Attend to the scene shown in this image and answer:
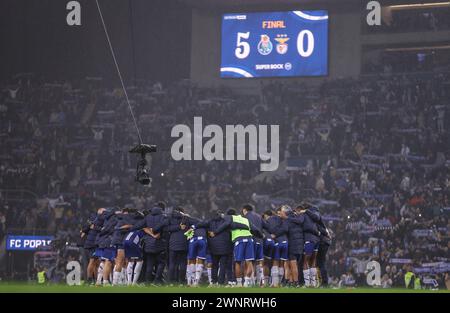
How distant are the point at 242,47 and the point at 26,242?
1270cm

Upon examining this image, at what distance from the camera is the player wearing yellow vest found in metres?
20.9

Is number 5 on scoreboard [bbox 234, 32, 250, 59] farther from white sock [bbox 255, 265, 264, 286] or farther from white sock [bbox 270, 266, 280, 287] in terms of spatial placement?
white sock [bbox 270, 266, 280, 287]

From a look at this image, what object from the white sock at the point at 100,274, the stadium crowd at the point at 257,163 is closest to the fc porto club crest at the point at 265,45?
the stadium crowd at the point at 257,163

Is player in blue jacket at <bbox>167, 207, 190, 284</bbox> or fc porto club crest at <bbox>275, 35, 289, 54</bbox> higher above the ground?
fc porto club crest at <bbox>275, 35, 289, 54</bbox>

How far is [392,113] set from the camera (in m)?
38.7

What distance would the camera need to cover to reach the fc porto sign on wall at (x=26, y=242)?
32375 millimetres

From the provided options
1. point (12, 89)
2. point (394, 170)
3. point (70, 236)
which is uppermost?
point (12, 89)

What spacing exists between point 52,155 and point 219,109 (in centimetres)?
705

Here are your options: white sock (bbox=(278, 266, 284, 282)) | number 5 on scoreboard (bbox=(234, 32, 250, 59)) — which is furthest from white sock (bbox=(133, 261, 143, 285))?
number 5 on scoreboard (bbox=(234, 32, 250, 59))

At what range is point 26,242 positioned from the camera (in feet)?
107

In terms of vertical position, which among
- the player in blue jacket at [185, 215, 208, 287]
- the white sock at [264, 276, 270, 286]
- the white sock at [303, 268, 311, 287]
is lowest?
the white sock at [264, 276, 270, 286]

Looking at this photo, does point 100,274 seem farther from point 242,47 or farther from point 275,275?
point 242,47
